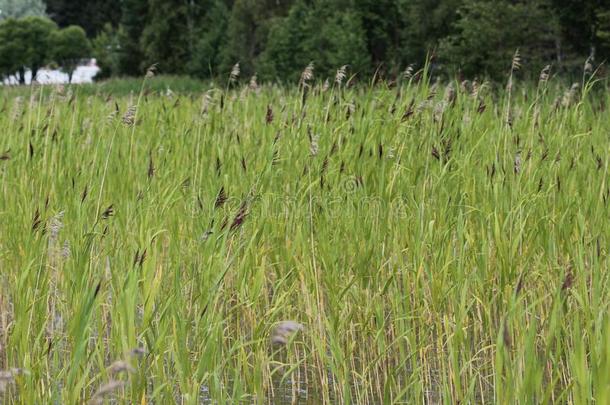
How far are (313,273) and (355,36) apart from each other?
106 feet

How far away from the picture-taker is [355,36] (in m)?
35.8

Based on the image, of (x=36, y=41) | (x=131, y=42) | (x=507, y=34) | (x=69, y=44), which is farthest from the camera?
(x=36, y=41)

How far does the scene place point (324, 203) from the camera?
15.2 feet

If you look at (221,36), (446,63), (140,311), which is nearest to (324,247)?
(140,311)

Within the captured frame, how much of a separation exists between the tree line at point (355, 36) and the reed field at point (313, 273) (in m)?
0.78

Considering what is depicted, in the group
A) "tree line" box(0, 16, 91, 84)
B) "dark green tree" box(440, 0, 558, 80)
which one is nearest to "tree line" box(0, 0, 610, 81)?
"dark green tree" box(440, 0, 558, 80)

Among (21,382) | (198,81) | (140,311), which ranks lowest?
(198,81)

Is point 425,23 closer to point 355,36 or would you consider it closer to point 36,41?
point 355,36

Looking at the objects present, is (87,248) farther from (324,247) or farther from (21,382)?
(324,247)

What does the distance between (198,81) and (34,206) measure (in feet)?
125

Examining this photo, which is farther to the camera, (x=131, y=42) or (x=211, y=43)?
(x=131, y=42)

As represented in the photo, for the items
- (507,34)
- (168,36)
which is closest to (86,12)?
(168,36)

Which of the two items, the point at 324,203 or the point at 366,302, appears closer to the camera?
the point at 366,302

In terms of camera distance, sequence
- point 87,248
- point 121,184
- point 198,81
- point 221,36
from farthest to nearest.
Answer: point 221,36
point 198,81
point 121,184
point 87,248
